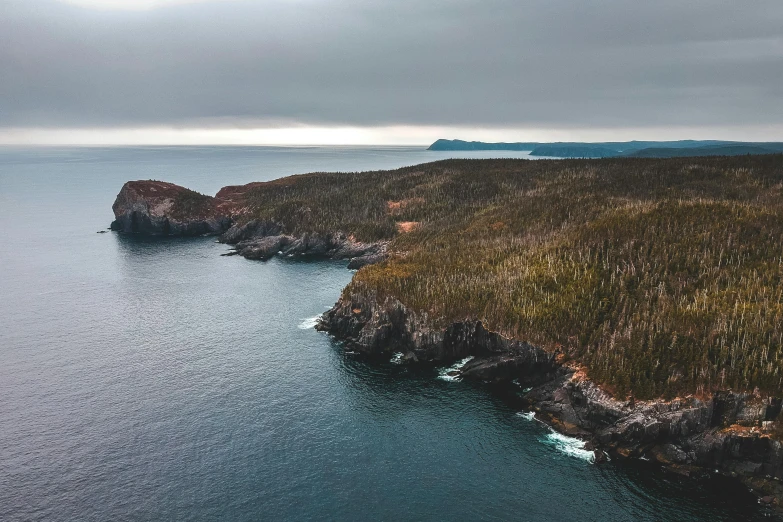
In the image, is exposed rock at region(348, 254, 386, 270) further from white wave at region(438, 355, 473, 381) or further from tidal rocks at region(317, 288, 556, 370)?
white wave at region(438, 355, 473, 381)

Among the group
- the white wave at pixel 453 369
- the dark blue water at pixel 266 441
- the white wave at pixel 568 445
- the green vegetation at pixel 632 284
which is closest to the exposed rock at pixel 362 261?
the green vegetation at pixel 632 284

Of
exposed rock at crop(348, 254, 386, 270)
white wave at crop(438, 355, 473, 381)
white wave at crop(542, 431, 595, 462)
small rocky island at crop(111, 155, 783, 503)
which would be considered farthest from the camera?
exposed rock at crop(348, 254, 386, 270)

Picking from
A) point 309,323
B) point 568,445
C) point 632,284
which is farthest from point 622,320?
point 309,323

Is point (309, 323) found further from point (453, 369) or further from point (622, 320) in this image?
point (622, 320)

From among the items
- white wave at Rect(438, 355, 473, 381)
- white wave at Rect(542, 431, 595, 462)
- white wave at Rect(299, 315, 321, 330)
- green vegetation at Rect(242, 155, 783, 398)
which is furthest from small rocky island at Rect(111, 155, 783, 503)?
white wave at Rect(299, 315, 321, 330)

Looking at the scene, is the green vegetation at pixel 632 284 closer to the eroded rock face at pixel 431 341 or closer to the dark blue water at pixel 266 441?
the eroded rock face at pixel 431 341
